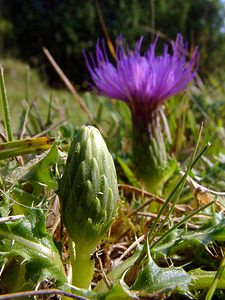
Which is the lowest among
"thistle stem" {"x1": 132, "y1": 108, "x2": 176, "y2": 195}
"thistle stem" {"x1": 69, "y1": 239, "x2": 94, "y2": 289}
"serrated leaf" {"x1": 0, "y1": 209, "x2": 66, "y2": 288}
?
"thistle stem" {"x1": 132, "y1": 108, "x2": 176, "y2": 195}

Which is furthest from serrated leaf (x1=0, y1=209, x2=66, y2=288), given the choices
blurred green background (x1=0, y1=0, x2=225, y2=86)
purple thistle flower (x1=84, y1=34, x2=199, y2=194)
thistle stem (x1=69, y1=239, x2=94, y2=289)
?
blurred green background (x1=0, y1=0, x2=225, y2=86)

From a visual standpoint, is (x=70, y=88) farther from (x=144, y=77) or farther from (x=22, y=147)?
(x=22, y=147)

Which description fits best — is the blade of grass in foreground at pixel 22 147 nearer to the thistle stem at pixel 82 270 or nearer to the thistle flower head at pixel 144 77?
the thistle stem at pixel 82 270

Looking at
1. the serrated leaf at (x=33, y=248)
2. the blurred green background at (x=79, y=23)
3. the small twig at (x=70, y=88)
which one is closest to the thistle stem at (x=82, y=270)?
the serrated leaf at (x=33, y=248)

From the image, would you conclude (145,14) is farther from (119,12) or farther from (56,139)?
(56,139)

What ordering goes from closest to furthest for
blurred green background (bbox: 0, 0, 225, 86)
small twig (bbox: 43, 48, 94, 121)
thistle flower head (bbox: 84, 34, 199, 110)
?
thistle flower head (bbox: 84, 34, 199, 110) < small twig (bbox: 43, 48, 94, 121) < blurred green background (bbox: 0, 0, 225, 86)

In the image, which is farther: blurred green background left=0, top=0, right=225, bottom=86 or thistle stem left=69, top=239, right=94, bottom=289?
blurred green background left=0, top=0, right=225, bottom=86

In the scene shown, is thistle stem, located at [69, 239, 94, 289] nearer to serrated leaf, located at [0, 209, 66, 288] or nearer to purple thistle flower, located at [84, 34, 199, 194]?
serrated leaf, located at [0, 209, 66, 288]
